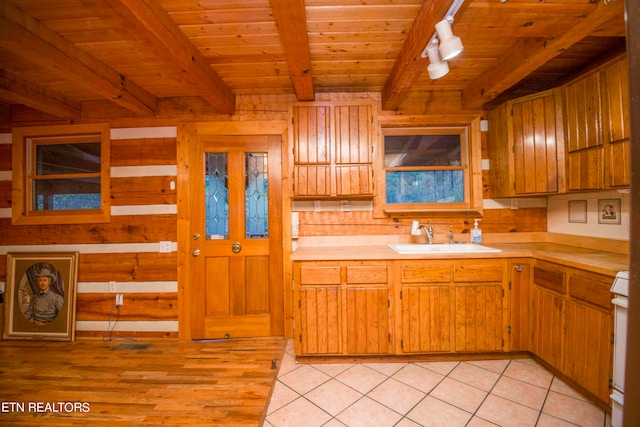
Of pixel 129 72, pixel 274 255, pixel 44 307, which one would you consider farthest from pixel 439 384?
pixel 44 307

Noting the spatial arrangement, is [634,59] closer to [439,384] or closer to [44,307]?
[439,384]

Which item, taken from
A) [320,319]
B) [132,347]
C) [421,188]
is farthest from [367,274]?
[132,347]

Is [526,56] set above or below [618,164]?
above

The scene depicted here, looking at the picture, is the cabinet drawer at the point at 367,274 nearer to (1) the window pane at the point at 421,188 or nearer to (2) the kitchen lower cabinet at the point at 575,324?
(1) the window pane at the point at 421,188

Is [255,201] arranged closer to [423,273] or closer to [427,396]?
[423,273]

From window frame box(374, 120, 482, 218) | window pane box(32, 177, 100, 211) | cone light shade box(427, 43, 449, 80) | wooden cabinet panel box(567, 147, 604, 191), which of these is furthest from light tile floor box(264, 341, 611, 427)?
window pane box(32, 177, 100, 211)

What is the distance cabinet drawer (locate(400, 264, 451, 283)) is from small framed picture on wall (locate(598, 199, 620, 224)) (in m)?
1.37

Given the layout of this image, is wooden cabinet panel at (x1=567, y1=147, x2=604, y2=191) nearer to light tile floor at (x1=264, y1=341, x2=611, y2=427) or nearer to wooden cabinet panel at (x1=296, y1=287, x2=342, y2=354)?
light tile floor at (x1=264, y1=341, x2=611, y2=427)

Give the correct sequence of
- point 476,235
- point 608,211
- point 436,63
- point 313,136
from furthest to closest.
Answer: point 476,235 → point 313,136 → point 608,211 → point 436,63

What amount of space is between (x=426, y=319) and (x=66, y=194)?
3.84 metres

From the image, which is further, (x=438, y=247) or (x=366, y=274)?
(x=438, y=247)

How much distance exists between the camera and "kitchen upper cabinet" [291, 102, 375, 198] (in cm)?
246

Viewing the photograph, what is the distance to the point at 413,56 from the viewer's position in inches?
71.6

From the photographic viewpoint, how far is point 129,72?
226 cm
